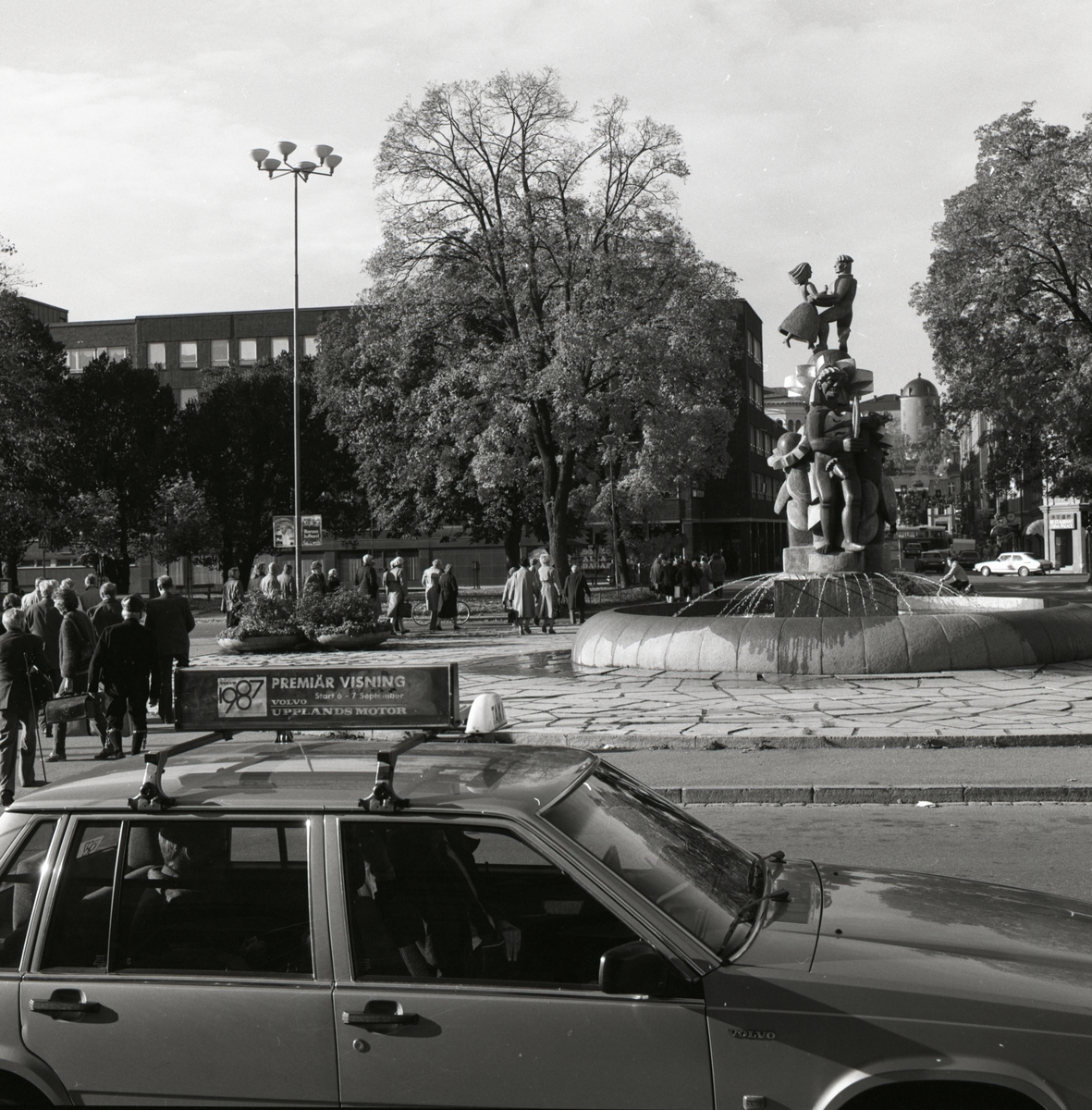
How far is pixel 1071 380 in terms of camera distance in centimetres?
3816

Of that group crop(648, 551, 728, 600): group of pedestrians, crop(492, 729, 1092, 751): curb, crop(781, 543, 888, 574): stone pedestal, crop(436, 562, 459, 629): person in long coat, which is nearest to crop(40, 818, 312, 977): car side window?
crop(492, 729, 1092, 751): curb

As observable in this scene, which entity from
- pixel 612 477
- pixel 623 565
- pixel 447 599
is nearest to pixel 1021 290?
pixel 612 477

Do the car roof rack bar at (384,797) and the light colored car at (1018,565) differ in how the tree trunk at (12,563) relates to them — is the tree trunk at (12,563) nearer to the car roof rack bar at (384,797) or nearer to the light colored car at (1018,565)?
the light colored car at (1018,565)

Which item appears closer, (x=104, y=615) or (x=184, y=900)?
(x=184, y=900)

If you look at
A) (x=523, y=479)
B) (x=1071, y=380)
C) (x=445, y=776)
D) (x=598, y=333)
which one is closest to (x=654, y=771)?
(x=445, y=776)

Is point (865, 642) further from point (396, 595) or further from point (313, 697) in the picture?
point (396, 595)

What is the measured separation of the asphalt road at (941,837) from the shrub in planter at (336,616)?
14270 millimetres

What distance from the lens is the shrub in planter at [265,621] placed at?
889 inches

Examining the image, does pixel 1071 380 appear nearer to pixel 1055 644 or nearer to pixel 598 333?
pixel 598 333

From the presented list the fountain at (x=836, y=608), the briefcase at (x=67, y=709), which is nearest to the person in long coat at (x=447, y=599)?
the fountain at (x=836, y=608)

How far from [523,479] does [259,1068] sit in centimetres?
3215

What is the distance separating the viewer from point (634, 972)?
288 centimetres

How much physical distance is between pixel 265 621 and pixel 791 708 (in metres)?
12.3

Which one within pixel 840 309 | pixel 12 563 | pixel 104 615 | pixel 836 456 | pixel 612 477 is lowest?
pixel 104 615
